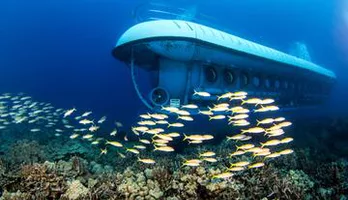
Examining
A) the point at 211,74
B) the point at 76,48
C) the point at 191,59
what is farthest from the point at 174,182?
the point at 76,48

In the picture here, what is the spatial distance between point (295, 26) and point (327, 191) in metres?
63.5

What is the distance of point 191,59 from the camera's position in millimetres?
11039

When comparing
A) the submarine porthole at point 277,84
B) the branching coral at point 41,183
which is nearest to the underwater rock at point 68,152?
the branching coral at point 41,183

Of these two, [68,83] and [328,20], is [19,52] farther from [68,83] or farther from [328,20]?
[328,20]

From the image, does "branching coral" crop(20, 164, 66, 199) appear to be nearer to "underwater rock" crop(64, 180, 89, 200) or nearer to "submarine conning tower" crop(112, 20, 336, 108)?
"underwater rock" crop(64, 180, 89, 200)

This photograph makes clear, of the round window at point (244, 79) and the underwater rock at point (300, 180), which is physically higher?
the round window at point (244, 79)

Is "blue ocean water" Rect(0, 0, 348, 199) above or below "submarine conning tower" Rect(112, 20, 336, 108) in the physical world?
above

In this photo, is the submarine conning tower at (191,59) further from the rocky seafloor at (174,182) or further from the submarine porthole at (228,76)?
the rocky seafloor at (174,182)

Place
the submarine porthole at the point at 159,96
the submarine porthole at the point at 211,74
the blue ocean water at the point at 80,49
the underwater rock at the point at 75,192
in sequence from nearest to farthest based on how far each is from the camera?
the underwater rock at the point at 75,192 < the submarine porthole at the point at 159,96 < the submarine porthole at the point at 211,74 < the blue ocean water at the point at 80,49

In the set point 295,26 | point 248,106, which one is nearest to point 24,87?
point 295,26

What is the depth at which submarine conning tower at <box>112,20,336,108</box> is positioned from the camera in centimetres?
1052

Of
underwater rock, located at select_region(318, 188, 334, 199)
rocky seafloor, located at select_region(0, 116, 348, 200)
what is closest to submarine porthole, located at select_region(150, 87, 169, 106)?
rocky seafloor, located at select_region(0, 116, 348, 200)

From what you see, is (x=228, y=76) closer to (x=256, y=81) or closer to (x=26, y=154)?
(x=256, y=81)

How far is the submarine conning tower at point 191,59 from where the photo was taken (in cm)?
1052
